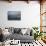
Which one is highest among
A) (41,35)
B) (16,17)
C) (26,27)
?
(16,17)

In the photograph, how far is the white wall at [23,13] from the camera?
629 centimetres

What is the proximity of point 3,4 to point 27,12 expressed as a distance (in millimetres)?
1430

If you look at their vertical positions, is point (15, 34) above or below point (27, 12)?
below

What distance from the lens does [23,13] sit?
20.9 ft

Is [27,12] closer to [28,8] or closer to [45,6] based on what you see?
[28,8]

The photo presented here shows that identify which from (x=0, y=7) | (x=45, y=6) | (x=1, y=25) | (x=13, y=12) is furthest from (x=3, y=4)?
(x=45, y=6)

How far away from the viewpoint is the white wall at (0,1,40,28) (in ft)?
20.6

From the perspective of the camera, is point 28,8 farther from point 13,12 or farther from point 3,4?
point 3,4

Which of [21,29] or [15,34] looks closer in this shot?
[15,34]

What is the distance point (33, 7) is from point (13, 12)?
1.17 m

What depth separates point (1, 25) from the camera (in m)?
6.27

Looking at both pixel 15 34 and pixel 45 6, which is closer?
pixel 15 34

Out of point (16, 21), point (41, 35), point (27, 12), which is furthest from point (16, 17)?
point (41, 35)

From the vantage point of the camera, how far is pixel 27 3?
637 centimetres
